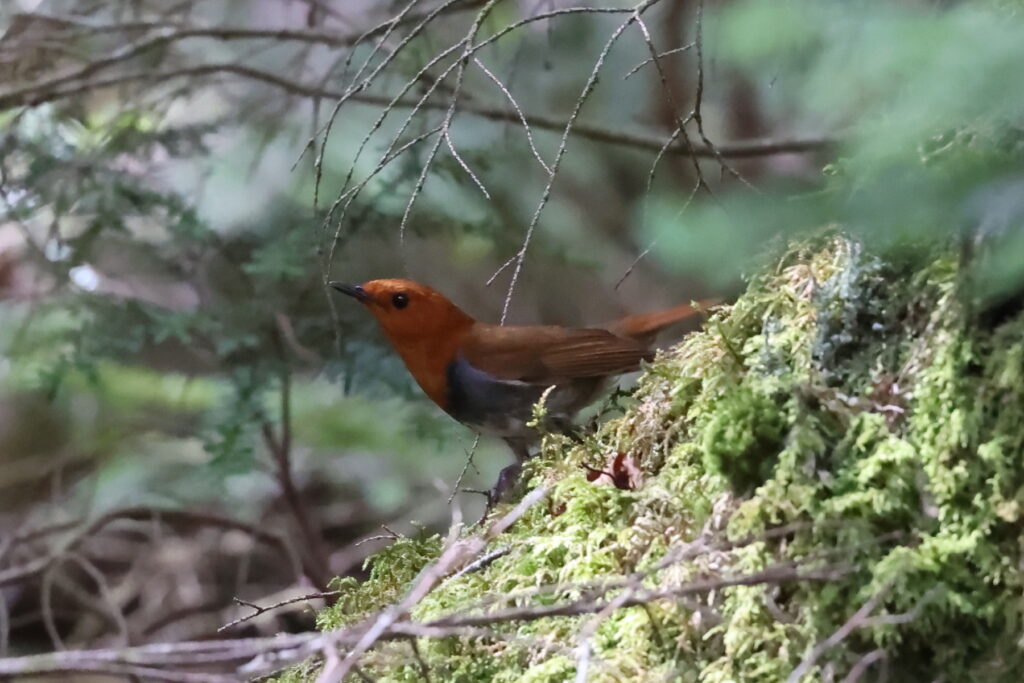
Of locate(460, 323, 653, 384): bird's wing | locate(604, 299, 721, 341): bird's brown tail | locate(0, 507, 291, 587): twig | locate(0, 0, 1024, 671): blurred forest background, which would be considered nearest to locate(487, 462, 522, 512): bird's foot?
locate(0, 0, 1024, 671): blurred forest background

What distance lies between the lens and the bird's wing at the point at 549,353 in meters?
2.83

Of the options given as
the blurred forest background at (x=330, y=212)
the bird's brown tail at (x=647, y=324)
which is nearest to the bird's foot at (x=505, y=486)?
the blurred forest background at (x=330, y=212)

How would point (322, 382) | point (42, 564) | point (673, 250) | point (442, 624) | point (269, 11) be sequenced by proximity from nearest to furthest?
point (673, 250) → point (442, 624) → point (42, 564) → point (322, 382) → point (269, 11)

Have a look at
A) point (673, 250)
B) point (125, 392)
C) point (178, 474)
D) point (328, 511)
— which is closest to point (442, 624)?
point (673, 250)

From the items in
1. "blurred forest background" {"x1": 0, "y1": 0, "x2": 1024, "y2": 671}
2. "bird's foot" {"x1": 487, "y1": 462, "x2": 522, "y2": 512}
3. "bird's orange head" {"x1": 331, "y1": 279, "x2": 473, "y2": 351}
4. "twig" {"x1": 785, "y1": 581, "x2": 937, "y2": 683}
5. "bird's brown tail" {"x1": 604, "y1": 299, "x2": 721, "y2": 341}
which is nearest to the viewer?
"blurred forest background" {"x1": 0, "y1": 0, "x2": 1024, "y2": 671}

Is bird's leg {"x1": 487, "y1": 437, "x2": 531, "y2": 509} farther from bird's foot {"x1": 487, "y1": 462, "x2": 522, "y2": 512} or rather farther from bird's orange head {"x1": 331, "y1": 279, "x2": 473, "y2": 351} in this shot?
bird's orange head {"x1": 331, "y1": 279, "x2": 473, "y2": 351}

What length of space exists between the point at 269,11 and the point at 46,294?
3.05m

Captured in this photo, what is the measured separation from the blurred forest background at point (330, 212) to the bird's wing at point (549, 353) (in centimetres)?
32

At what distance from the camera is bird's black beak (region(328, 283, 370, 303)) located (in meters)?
2.65

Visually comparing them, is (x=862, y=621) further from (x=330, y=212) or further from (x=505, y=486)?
(x=505, y=486)

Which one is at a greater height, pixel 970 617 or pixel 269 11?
pixel 269 11

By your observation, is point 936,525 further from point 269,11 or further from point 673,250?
point 269,11

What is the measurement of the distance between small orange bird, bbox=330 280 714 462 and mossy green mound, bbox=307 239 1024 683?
1396 mm

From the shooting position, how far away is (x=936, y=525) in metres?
1.08
